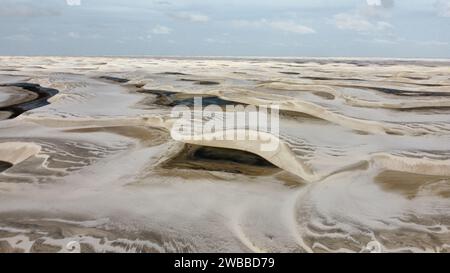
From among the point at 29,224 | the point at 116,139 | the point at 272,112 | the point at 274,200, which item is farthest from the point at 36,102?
the point at 274,200

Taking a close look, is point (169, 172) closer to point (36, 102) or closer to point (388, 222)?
point (388, 222)

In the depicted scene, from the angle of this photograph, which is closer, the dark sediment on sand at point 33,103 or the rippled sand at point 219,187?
the rippled sand at point 219,187

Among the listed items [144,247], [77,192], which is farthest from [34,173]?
[144,247]

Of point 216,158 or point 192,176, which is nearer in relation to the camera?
point 192,176

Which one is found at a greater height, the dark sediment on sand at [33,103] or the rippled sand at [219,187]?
the dark sediment on sand at [33,103]

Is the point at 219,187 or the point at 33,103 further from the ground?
the point at 33,103

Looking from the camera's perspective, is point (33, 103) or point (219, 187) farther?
point (33, 103)

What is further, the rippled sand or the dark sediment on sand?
the dark sediment on sand

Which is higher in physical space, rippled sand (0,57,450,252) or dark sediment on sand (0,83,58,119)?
dark sediment on sand (0,83,58,119)

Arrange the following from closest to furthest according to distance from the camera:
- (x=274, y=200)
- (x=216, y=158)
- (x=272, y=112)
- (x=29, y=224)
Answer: (x=29, y=224) < (x=274, y=200) < (x=216, y=158) < (x=272, y=112)
